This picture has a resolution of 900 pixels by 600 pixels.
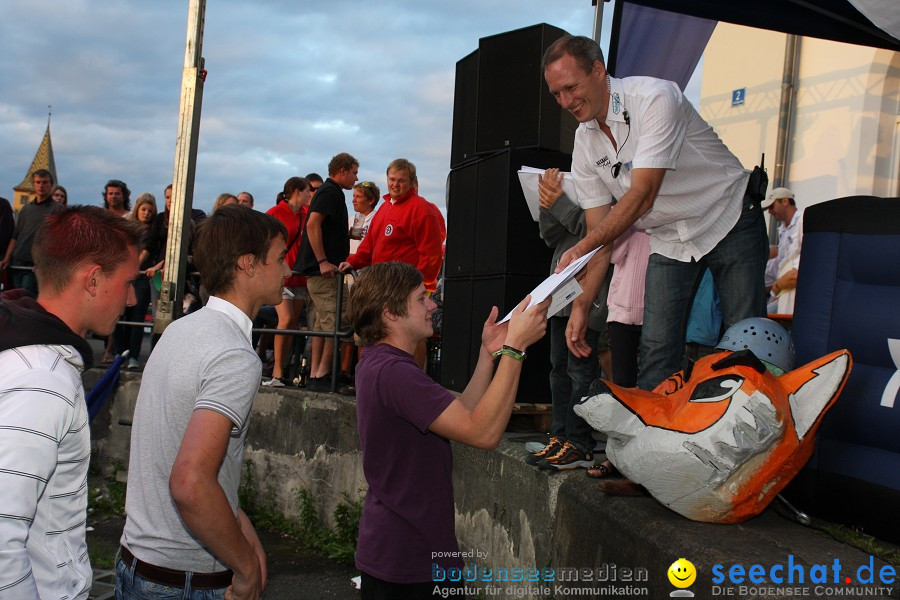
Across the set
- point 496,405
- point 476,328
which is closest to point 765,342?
point 496,405

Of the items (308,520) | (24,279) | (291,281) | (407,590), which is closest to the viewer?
(407,590)

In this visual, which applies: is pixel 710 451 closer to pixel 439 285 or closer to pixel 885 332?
pixel 885 332

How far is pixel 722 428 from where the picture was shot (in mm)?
2305

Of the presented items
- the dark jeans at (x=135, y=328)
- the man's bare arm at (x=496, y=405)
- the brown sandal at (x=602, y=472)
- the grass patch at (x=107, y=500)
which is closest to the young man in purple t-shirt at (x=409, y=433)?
the man's bare arm at (x=496, y=405)

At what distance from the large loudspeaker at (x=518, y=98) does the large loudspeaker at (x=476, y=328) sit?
0.86m

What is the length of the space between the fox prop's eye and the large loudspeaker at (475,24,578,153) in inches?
98.3

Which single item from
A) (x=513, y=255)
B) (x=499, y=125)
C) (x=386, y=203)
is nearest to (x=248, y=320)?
(x=513, y=255)

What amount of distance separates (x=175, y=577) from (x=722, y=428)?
1.58m

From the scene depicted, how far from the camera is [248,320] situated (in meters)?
2.15

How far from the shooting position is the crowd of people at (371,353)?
1648mm

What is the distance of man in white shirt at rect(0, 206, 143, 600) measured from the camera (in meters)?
1.48

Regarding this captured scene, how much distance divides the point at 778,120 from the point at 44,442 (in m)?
10.3

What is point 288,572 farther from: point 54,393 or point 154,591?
point 54,393

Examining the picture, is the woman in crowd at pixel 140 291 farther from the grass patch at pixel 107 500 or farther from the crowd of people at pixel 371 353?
the crowd of people at pixel 371 353
